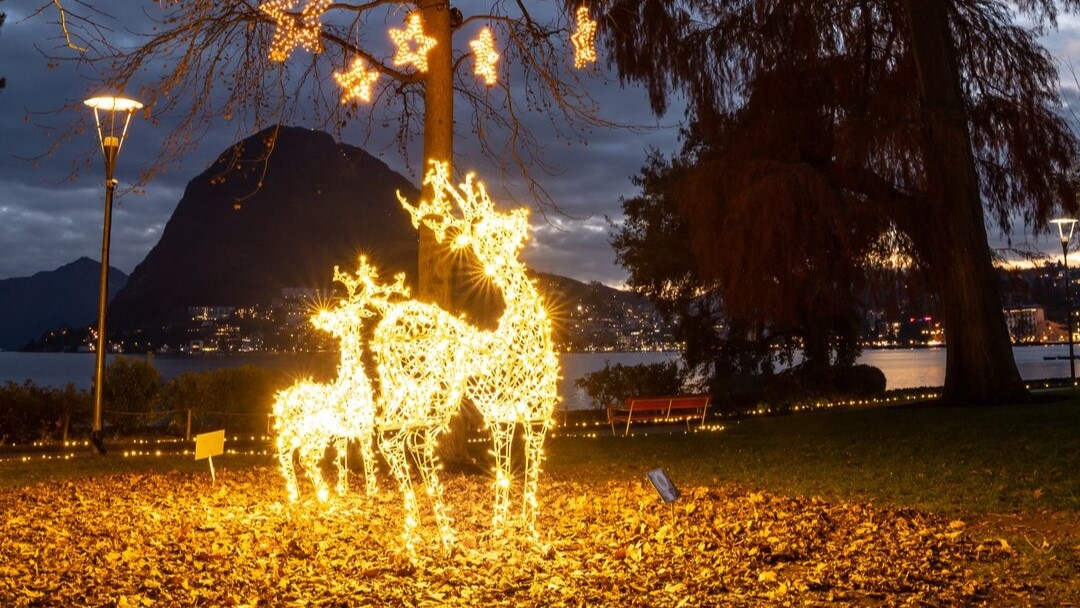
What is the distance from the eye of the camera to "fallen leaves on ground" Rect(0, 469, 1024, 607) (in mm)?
5668

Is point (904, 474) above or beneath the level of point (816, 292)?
beneath

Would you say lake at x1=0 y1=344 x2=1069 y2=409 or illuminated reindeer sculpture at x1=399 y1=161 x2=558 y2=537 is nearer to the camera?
illuminated reindeer sculpture at x1=399 y1=161 x2=558 y2=537

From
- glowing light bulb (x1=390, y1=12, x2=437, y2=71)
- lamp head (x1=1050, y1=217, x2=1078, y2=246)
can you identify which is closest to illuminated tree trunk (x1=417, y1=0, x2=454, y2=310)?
glowing light bulb (x1=390, y1=12, x2=437, y2=71)

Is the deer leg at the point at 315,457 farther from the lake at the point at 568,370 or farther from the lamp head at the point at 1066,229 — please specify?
the lamp head at the point at 1066,229

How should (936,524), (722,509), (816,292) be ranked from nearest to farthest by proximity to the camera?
(936,524) → (722,509) → (816,292)

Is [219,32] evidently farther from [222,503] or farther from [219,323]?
[219,323]

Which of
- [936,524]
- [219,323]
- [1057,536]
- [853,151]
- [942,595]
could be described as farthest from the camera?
[219,323]

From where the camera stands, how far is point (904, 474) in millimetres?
10477

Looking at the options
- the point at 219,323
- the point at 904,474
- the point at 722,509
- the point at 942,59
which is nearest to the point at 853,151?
the point at 942,59

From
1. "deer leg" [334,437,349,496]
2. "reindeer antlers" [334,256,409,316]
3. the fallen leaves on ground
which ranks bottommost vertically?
the fallen leaves on ground

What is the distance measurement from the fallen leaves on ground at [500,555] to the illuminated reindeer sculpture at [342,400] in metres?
0.46

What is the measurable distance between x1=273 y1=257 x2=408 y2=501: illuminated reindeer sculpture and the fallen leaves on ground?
457mm

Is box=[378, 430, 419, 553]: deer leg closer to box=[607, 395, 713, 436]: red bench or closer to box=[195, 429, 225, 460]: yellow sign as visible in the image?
box=[195, 429, 225, 460]: yellow sign

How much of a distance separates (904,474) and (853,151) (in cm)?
828
